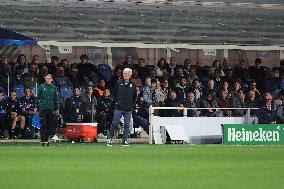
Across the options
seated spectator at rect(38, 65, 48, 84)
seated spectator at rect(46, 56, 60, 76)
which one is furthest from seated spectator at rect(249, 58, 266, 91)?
seated spectator at rect(38, 65, 48, 84)

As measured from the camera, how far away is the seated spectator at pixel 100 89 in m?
31.9

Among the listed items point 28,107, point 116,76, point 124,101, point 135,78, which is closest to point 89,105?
point 28,107

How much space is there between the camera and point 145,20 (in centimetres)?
3422

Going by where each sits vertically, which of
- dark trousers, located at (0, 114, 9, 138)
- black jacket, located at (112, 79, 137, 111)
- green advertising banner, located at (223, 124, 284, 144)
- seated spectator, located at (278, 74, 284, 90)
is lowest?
green advertising banner, located at (223, 124, 284, 144)

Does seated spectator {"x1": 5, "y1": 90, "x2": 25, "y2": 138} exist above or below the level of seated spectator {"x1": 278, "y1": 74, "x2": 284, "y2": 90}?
below

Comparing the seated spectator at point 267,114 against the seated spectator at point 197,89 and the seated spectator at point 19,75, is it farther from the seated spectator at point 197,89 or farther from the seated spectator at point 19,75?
the seated spectator at point 19,75

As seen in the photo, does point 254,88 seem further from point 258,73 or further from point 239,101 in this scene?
point 258,73

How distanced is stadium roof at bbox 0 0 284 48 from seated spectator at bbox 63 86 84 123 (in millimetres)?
3467

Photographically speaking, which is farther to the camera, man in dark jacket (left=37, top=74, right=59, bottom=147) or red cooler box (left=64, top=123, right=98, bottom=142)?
red cooler box (left=64, top=123, right=98, bottom=142)

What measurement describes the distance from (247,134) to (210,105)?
316cm

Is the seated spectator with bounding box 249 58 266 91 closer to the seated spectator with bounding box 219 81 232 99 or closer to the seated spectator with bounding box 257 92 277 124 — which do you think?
the seated spectator with bounding box 219 81 232 99

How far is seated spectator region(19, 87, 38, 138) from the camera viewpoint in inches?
1196

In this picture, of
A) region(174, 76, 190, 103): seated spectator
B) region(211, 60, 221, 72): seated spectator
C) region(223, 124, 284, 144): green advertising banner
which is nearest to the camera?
region(223, 124, 284, 144): green advertising banner

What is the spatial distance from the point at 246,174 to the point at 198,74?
828 inches
